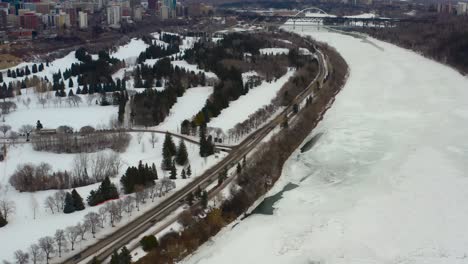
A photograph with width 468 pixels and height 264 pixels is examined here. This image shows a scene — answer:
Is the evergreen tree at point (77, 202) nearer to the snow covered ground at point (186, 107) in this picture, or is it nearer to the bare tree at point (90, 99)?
the snow covered ground at point (186, 107)

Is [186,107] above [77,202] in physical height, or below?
above

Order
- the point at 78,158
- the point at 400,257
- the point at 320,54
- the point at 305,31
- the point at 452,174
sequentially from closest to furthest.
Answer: the point at 400,257
the point at 452,174
the point at 78,158
the point at 320,54
the point at 305,31

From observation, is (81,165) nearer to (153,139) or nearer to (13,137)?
(153,139)

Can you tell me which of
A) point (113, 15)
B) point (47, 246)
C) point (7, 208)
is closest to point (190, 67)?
point (7, 208)

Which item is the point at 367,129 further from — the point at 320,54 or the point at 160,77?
the point at 320,54

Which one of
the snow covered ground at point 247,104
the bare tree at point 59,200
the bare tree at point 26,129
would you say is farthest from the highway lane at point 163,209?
the bare tree at point 26,129

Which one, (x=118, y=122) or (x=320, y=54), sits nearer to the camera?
(x=118, y=122)

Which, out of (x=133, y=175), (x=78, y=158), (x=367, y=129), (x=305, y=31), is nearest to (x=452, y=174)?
(x=367, y=129)
